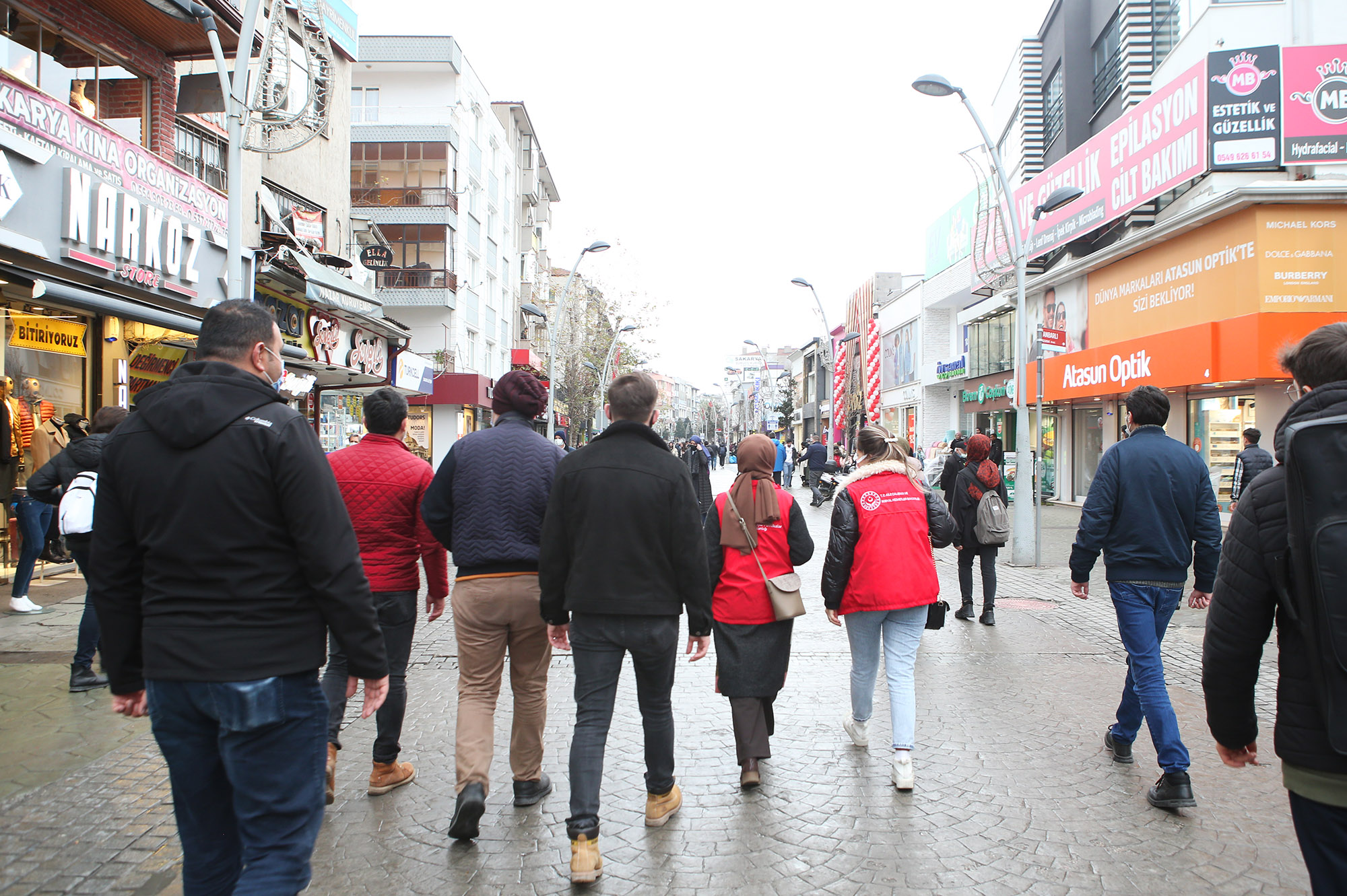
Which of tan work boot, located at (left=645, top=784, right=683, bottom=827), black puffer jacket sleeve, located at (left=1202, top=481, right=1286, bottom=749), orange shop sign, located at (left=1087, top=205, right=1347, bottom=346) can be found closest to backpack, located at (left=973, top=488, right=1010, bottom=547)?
tan work boot, located at (left=645, top=784, right=683, bottom=827)

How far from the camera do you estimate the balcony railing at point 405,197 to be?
113 feet

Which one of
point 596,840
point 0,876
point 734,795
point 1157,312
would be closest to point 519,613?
point 596,840

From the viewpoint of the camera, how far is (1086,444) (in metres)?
23.7

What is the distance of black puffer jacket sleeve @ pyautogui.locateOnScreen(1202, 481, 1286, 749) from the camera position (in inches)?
85.1

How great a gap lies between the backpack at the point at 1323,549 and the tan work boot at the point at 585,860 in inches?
95.3

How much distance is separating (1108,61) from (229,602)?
92.8 feet

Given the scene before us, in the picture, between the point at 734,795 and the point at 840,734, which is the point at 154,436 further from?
the point at 840,734

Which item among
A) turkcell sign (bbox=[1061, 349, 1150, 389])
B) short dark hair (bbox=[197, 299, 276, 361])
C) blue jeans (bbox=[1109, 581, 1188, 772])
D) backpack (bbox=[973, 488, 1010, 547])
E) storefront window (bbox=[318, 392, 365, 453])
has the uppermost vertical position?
turkcell sign (bbox=[1061, 349, 1150, 389])

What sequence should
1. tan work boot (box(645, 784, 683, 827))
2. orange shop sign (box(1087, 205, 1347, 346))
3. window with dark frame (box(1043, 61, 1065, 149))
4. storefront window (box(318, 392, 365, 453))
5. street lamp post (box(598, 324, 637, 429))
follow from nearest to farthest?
tan work boot (box(645, 784, 683, 827))
orange shop sign (box(1087, 205, 1347, 346))
storefront window (box(318, 392, 365, 453))
window with dark frame (box(1043, 61, 1065, 149))
street lamp post (box(598, 324, 637, 429))

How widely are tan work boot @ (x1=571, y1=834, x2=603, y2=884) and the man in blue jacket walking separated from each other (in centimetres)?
263

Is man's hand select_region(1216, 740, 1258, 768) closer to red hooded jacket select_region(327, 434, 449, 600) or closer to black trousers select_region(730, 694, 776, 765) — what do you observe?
black trousers select_region(730, 694, 776, 765)

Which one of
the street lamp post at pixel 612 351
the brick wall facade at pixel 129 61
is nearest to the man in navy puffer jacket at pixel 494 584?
the brick wall facade at pixel 129 61

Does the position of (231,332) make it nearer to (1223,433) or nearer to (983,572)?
(983,572)

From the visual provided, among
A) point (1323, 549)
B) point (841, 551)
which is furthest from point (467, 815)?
point (1323, 549)
